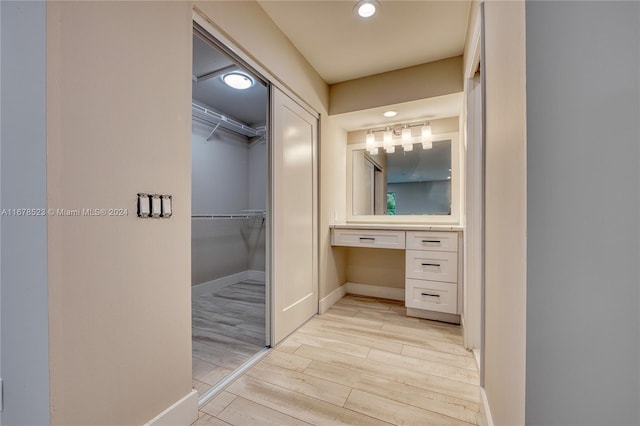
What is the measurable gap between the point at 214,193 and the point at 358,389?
3033 mm

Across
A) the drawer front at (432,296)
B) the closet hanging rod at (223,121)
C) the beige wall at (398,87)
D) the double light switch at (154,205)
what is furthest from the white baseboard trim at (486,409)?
the closet hanging rod at (223,121)

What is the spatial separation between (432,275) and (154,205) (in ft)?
7.51

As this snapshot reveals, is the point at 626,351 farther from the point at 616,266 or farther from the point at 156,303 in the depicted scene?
the point at 156,303

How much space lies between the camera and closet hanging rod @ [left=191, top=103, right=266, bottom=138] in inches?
124

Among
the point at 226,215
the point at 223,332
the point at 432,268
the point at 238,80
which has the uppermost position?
the point at 238,80

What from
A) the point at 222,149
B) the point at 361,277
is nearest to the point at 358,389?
the point at 361,277

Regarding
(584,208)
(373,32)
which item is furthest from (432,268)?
(373,32)

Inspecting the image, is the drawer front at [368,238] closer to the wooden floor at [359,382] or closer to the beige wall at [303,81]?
the beige wall at [303,81]

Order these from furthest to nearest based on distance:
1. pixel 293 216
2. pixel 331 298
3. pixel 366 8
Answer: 1. pixel 331 298
2. pixel 293 216
3. pixel 366 8

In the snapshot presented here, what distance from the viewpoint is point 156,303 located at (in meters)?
1.12

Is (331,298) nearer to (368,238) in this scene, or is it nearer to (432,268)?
(368,238)

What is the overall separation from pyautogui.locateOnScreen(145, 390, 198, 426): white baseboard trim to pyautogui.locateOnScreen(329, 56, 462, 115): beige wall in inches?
105

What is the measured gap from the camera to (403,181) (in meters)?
3.10

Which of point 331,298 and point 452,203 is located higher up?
point 452,203
